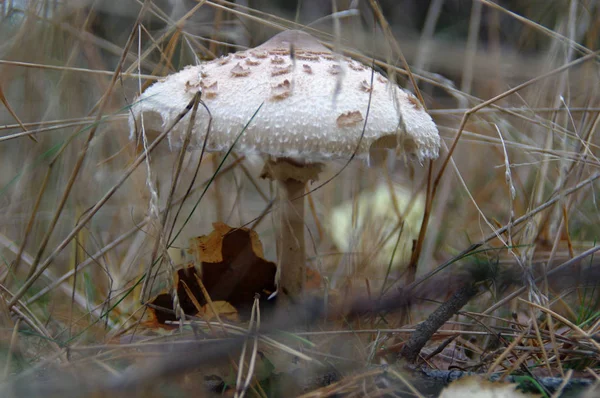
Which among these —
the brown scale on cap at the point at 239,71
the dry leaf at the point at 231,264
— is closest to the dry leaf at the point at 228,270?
the dry leaf at the point at 231,264

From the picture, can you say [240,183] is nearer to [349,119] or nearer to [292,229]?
A: [292,229]

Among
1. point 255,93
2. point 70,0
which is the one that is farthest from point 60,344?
point 70,0

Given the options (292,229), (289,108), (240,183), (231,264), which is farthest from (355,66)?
(240,183)

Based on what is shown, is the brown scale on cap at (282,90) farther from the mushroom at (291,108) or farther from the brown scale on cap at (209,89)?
the brown scale on cap at (209,89)

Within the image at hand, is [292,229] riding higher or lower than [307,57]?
lower

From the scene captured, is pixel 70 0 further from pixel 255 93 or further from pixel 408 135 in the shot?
pixel 408 135

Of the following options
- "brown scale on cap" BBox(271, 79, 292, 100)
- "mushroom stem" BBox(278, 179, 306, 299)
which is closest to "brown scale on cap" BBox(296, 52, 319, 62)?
"brown scale on cap" BBox(271, 79, 292, 100)

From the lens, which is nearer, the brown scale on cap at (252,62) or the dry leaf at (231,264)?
the brown scale on cap at (252,62)
